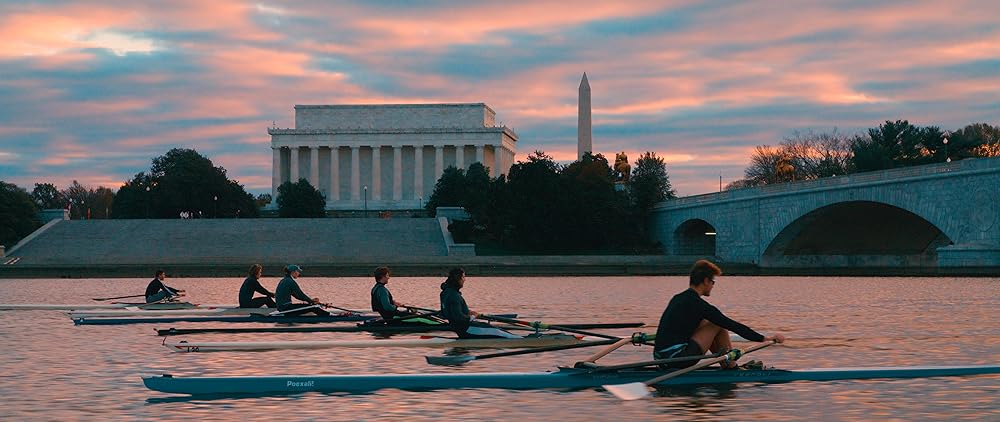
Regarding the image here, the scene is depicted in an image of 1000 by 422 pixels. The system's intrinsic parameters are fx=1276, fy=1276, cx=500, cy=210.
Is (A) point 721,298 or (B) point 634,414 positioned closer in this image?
(B) point 634,414

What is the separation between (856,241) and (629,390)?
73505 mm

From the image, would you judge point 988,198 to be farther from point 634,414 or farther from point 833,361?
point 634,414

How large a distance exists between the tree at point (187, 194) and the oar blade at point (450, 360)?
110 m

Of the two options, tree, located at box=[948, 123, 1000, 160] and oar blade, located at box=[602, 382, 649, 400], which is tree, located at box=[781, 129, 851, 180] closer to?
tree, located at box=[948, 123, 1000, 160]

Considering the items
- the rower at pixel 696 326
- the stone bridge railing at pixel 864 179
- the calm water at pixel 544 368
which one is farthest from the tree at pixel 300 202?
the rower at pixel 696 326

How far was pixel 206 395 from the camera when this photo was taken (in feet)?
55.4

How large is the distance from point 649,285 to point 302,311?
3443 centimetres

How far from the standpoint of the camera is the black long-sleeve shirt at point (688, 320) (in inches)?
646

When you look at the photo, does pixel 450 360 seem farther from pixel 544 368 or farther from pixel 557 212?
pixel 557 212

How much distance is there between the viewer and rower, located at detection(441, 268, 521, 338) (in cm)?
2286

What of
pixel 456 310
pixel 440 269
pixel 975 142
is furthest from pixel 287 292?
pixel 975 142

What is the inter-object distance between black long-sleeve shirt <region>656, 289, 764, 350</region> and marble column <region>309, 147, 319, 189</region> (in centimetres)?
14845

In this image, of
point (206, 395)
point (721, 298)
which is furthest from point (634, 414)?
point (721, 298)

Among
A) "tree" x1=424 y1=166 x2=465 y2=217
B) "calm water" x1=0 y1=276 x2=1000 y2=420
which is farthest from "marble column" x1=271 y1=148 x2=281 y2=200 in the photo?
"calm water" x1=0 y1=276 x2=1000 y2=420
